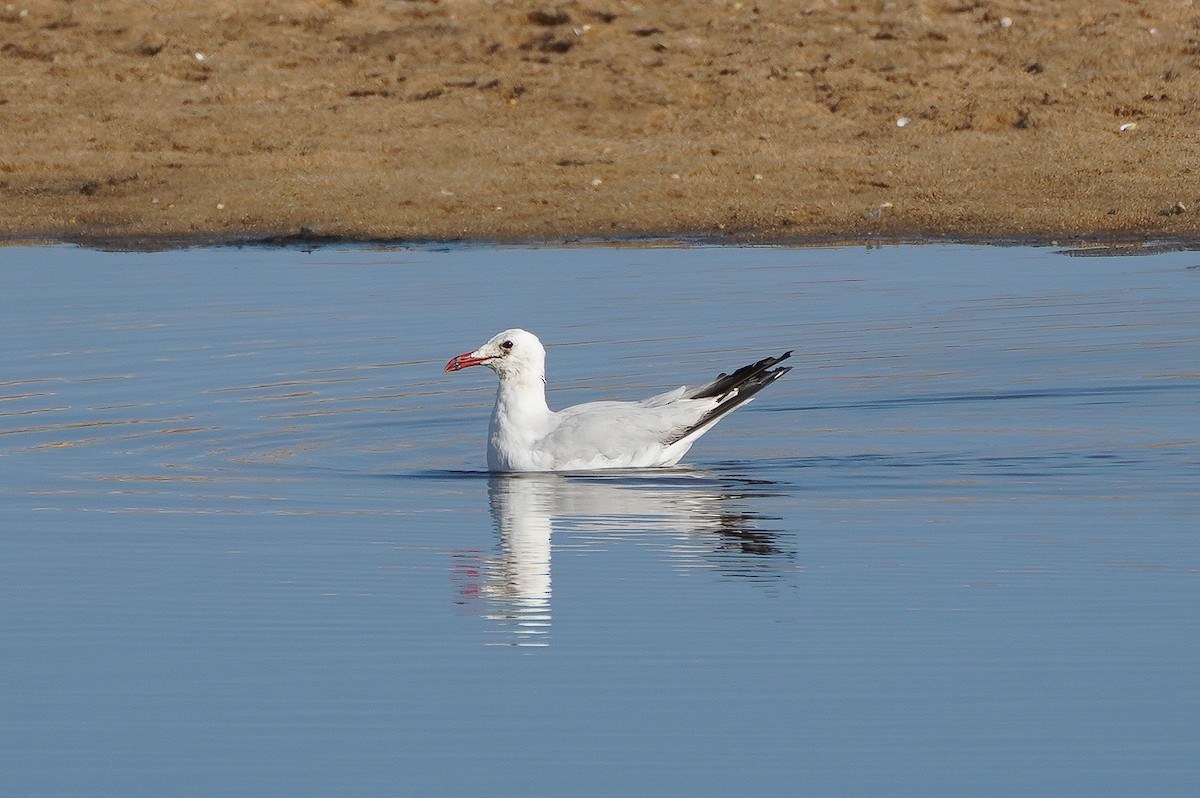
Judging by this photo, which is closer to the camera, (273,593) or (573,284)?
(273,593)

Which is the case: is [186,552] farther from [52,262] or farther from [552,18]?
[552,18]

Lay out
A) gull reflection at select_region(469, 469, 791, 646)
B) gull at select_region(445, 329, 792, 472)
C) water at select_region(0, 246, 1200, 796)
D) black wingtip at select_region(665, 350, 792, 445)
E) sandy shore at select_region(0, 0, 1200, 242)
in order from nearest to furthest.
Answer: water at select_region(0, 246, 1200, 796)
gull reflection at select_region(469, 469, 791, 646)
gull at select_region(445, 329, 792, 472)
black wingtip at select_region(665, 350, 792, 445)
sandy shore at select_region(0, 0, 1200, 242)

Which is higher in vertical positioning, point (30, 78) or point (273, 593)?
point (30, 78)

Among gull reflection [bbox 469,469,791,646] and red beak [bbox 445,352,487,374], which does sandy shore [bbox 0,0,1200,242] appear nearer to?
red beak [bbox 445,352,487,374]

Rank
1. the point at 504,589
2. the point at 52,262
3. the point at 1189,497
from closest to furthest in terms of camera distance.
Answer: the point at 504,589, the point at 1189,497, the point at 52,262

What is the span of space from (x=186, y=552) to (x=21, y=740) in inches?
93.8

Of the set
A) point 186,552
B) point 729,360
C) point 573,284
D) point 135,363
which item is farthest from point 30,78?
point 186,552

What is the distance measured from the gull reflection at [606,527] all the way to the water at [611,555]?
28 millimetres

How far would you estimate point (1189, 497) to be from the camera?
8.91 metres

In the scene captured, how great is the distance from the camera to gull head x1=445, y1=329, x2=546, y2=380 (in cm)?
1030

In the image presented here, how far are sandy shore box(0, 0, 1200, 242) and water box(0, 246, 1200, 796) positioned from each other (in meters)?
5.11

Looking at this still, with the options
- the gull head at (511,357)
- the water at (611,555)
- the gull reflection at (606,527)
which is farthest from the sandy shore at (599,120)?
the gull reflection at (606,527)

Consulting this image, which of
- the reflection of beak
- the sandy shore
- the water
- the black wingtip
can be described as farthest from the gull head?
the sandy shore

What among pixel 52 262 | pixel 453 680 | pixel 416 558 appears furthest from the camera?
pixel 52 262
